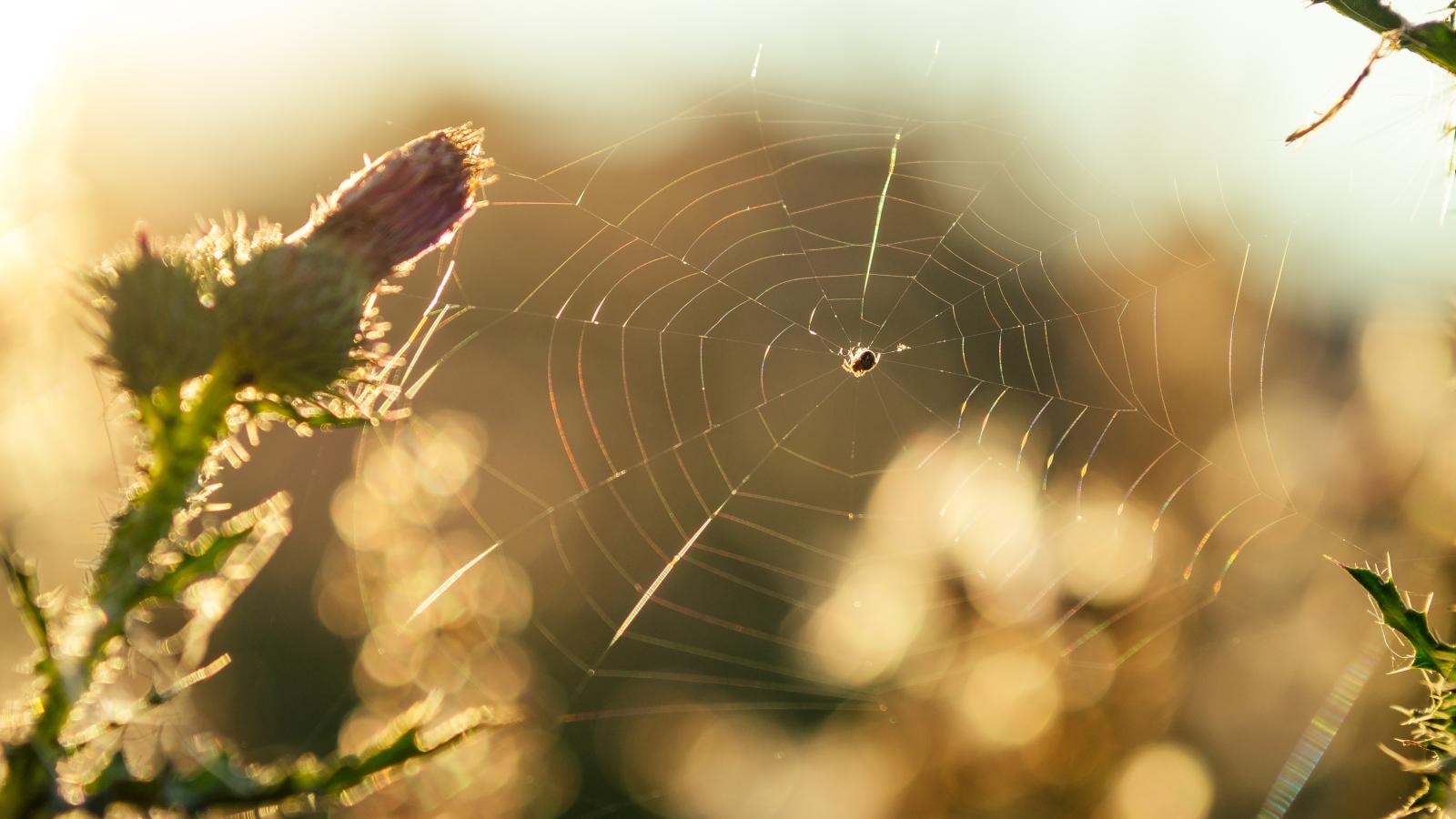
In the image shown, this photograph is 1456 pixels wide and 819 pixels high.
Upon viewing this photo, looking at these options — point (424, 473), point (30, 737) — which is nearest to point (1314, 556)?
point (424, 473)

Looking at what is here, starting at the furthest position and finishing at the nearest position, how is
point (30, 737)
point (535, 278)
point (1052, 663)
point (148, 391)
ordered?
point (535, 278), point (1052, 663), point (148, 391), point (30, 737)

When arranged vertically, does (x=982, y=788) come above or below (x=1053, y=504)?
below

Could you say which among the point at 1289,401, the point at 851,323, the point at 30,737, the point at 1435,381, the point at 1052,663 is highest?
the point at 851,323

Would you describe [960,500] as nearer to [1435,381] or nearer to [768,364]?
[1435,381]

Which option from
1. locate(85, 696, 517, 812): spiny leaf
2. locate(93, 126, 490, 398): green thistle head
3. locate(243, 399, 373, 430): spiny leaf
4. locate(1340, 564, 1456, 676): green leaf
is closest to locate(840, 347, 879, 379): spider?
locate(93, 126, 490, 398): green thistle head

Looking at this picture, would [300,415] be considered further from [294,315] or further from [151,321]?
[151,321]

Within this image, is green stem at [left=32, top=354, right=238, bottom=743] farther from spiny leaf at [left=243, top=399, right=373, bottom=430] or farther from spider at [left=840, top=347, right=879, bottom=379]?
spider at [left=840, top=347, right=879, bottom=379]
